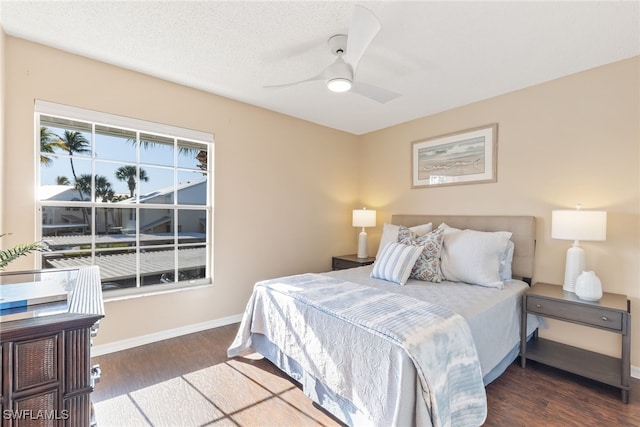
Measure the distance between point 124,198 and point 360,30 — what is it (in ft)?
8.27

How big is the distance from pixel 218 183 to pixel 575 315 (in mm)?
3363

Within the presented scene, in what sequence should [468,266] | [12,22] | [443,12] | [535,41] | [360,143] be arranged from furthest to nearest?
[360,143]
[468,266]
[535,41]
[12,22]
[443,12]

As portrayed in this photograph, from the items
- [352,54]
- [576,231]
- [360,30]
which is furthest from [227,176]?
[576,231]

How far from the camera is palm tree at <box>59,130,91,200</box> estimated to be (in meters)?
2.53

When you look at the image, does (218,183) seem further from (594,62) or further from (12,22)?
(594,62)

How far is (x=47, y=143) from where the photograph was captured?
8.05 feet

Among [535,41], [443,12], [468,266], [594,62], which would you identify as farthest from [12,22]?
[594,62]

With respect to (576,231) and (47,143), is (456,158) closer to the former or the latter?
(576,231)

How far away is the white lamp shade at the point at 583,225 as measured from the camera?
7.47 feet

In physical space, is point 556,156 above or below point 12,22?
below

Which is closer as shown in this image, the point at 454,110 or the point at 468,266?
the point at 468,266

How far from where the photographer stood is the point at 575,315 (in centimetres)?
222

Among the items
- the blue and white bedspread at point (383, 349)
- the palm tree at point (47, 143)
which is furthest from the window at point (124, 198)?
the blue and white bedspread at point (383, 349)

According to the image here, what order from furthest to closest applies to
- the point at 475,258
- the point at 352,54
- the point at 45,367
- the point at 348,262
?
the point at 348,262, the point at 475,258, the point at 352,54, the point at 45,367
